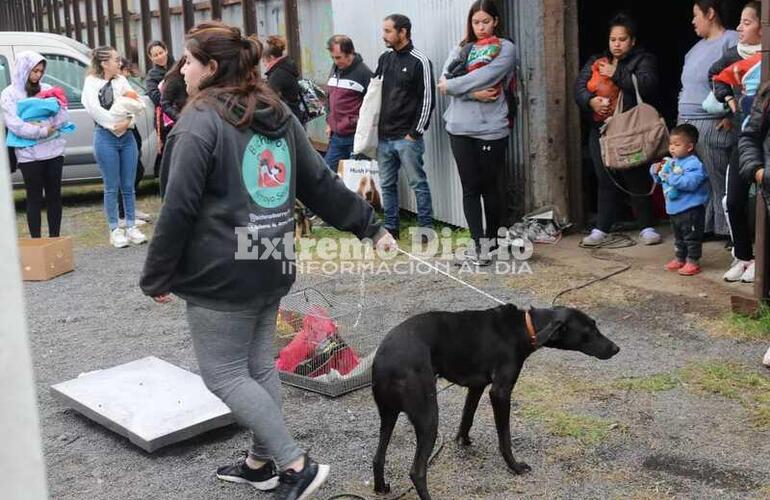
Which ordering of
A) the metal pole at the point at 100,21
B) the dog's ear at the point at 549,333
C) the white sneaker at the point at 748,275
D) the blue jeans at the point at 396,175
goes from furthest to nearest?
the metal pole at the point at 100,21 < the blue jeans at the point at 396,175 < the white sneaker at the point at 748,275 < the dog's ear at the point at 549,333

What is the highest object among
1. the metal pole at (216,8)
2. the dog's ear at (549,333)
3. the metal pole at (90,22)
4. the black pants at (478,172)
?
the metal pole at (90,22)

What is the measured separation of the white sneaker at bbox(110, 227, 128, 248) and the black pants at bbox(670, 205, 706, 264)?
5.29 meters

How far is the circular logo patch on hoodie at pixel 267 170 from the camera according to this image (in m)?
3.64

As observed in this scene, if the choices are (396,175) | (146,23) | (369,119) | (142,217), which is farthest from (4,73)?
(146,23)

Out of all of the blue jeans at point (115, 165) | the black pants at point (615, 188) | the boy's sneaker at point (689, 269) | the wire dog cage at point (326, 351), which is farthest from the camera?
the blue jeans at point (115, 165)

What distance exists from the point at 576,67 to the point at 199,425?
5005mm

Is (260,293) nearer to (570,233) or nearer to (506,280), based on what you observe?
(506,280)

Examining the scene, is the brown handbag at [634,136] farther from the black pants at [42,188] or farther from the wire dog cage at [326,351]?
the black pants at [42,188]

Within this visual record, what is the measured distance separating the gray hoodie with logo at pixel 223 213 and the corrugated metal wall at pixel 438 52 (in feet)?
16.0

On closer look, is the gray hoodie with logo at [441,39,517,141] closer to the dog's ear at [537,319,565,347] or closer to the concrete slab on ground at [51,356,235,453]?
the concrete slab on ground at [51,356,235,453]

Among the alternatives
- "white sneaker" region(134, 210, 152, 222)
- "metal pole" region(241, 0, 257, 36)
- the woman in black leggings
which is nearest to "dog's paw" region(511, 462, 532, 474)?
the woman in black leggings

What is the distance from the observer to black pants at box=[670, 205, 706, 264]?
695cm

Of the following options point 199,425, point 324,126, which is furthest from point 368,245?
point 199,425

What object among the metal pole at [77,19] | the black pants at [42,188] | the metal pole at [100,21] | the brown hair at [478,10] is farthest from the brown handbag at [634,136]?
the metal pole at [77,19]
